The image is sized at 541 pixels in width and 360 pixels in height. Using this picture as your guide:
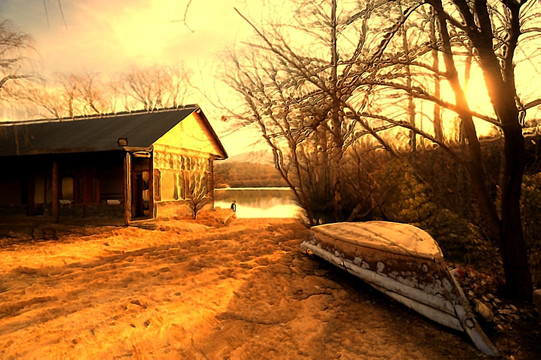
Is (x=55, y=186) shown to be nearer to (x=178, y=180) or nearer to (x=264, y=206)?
(x=178, y=180)

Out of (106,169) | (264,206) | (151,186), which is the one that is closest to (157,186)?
(151,186)

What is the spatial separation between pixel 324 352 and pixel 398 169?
586 cm

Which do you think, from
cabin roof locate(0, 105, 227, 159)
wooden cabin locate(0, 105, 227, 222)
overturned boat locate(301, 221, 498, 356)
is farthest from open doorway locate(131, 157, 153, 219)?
overturned boat locate(301, 221, 498, 356)

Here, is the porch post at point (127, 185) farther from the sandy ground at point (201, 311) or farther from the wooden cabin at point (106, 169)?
the sandy ground at point (201, 311)

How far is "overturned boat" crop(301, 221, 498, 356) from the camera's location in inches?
148

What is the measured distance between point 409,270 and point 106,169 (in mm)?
14138

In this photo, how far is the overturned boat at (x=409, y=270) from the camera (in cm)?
377

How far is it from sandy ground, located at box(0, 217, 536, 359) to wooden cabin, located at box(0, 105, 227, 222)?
6234 mm

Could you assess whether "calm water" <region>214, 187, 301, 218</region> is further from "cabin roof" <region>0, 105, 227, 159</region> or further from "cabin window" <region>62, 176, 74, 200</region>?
"cabin window" <region>62, 176, 74, 200</region>

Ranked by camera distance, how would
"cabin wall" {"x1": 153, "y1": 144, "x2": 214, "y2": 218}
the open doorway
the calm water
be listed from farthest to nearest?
the calm water < the open doorway < "cabin wall" {"x1": 153, "y1": 144, "x2": 214, "y2": 218}

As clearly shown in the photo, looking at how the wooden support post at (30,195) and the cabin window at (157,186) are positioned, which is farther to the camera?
the wooden support post at (30,195)

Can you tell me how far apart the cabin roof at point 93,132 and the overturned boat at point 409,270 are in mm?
9820

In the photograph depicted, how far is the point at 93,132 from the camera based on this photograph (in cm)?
1466

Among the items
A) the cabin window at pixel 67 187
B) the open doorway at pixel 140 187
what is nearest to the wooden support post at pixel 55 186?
the cabin window at pixel 67 187
